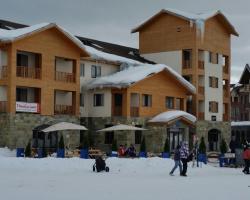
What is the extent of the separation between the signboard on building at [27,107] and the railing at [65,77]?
285 centimetres

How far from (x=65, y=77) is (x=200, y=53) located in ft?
53.8

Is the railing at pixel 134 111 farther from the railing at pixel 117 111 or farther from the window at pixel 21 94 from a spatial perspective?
the window at pixel 21 94

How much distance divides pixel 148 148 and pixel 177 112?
3671 mm

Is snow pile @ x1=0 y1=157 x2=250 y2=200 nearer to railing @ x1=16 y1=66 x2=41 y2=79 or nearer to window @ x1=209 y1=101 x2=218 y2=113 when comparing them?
railing @ x1=16 y1=66 x2=41 y2=79

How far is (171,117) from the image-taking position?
43.2 m

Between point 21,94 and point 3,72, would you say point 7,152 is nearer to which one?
point 21,94

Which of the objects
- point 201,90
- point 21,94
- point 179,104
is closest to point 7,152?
point 21,94

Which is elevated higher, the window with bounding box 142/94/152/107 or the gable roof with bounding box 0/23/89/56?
the gable roof with bounding box 0/23/89/56

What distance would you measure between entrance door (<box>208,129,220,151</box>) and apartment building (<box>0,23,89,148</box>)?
56.4ft

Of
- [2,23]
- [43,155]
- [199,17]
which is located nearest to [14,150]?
[43,155]

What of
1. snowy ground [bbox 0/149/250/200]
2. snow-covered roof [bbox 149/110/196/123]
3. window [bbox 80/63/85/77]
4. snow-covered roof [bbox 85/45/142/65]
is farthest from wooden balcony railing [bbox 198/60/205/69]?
snowy ground [bbox 0/149/250/200]

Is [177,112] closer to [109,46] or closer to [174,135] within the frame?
[174,135]

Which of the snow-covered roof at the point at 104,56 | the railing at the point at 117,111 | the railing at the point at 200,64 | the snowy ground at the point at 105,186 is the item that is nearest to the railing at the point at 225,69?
the railing at the point at 200,64

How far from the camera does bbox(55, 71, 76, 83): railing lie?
3931 centimetres
